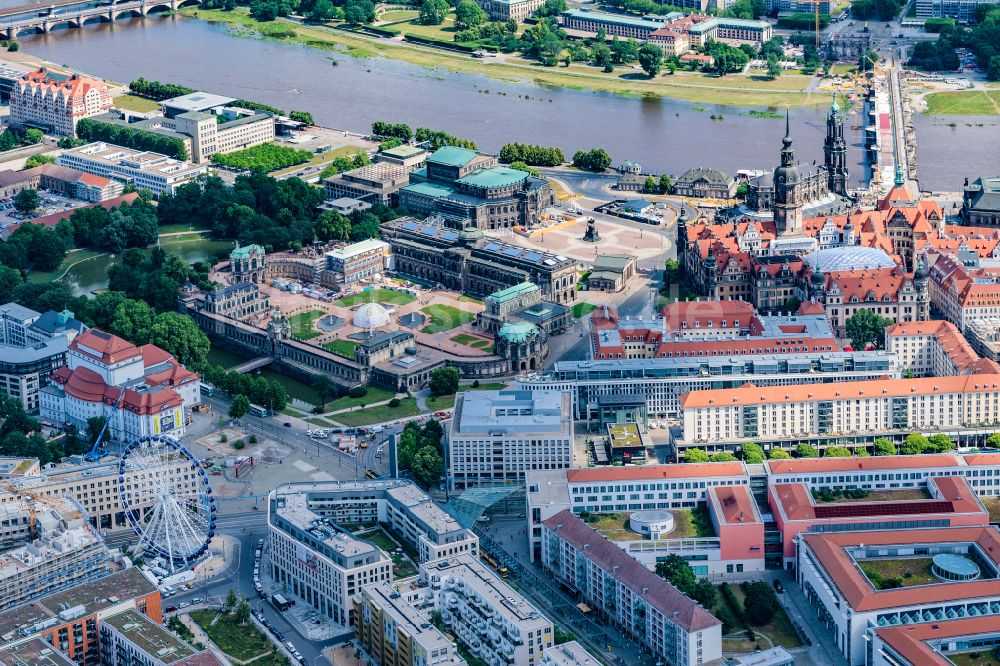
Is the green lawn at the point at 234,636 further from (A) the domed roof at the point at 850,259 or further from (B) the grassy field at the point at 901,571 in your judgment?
(A) the domed roof at the point at 850,259

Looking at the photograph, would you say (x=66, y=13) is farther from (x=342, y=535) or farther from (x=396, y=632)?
(x=396, y=632)

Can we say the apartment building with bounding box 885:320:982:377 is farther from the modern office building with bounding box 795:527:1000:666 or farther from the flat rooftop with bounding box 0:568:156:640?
the flat rooftop with bounding box 0:568:156:640

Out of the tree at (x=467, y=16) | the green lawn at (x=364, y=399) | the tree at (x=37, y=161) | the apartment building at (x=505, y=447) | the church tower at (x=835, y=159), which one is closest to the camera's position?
the apartment building at (x=505, y=447)

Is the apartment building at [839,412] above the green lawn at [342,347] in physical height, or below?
above

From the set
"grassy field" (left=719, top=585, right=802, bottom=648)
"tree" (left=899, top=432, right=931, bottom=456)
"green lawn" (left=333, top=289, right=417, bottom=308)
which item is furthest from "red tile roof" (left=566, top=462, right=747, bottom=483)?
"green lawn" (left=333, top=289, right=417, bottom=308)

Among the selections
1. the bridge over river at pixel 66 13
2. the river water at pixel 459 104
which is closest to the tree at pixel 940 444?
the river water at pixel 459 104

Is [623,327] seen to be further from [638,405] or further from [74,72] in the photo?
[74,72]

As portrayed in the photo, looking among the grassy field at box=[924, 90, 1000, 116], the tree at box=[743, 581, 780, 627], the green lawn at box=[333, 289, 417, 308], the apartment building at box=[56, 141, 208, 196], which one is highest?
the grassy field at box=[924, 90, 1000, 116]
